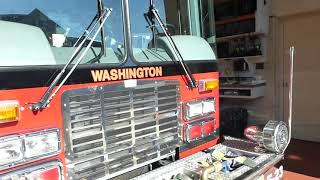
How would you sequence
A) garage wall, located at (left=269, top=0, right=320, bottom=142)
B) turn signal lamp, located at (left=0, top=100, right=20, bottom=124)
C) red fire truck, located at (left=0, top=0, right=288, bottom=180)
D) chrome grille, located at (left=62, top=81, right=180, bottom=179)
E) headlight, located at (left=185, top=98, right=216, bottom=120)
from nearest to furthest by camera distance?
turn signal lamp, located at (left=0, top=100, right=20, bottom=124)
red fire truck, located at (left=0, top=0, right=288, bottom=180)
chrome grille, located at (left=62, top=81, right=180, bottom=179)
headlight, located at (left=185, top=98, right=216, bottom=120)
garage wall, located at (left=269, top=0, right=320, bottom=142)

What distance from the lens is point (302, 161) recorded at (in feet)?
16.5

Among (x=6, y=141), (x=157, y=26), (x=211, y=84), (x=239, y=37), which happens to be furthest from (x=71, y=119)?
(x=239, y=37)

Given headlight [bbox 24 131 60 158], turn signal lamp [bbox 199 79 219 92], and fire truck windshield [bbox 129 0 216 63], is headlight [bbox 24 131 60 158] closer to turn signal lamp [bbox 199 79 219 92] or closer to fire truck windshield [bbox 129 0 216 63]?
fire truck windshield [bbox 129 0 216 63]

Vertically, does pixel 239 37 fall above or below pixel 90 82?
above

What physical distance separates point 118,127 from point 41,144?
1.61ft

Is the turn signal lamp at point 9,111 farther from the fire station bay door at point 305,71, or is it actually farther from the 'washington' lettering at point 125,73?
the fire station bay door at point 305,71

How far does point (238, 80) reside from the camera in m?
6.92

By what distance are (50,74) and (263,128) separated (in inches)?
70.4

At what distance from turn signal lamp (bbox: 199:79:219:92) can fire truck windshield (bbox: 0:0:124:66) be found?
0.80m

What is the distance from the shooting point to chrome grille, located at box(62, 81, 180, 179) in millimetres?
1860

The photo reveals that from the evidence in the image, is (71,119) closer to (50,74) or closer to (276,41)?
(50,74)

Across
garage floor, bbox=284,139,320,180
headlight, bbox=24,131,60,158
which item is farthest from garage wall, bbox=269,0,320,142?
headlight, bbox=24,131,60,158

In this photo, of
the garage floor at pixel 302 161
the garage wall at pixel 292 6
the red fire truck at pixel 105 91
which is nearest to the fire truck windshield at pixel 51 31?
the red fire truck at pixel 105 91

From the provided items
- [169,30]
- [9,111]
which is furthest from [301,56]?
[9,111]
